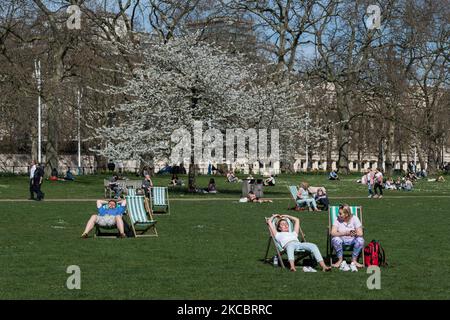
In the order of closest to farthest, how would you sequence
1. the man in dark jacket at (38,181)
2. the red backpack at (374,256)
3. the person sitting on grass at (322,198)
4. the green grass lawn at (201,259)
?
the green grass lawn at (201,259) → the red backpack at (374,256) → the person sitting on grass at (322,198) → the man in dark jacket at (38,181)

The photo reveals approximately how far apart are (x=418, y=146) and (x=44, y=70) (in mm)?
38088

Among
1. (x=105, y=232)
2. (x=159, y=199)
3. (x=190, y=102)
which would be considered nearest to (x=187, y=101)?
(x=190, y=102)

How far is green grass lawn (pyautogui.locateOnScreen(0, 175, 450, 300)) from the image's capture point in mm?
11591

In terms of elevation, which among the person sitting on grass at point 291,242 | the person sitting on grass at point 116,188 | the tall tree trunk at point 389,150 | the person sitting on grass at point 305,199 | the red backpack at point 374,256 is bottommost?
the red backpack at point 374,256

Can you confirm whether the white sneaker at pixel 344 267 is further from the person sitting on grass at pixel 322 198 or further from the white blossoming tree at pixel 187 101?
the white blossoming tree at pixel 187 101

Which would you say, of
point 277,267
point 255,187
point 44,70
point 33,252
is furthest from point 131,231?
point 44,70

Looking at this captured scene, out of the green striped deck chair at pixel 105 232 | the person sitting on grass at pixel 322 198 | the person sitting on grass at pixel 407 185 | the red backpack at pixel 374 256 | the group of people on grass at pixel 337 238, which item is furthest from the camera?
the person sitting on grass at pixel 407 185

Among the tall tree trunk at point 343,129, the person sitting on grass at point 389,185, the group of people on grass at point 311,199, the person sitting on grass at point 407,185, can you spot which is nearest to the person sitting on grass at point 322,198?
the group of people on grass at point 311,199

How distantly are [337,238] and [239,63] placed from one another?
27.2 meters

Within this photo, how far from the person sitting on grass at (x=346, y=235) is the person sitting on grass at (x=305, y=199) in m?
14.1

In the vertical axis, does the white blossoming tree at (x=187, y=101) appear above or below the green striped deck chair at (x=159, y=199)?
above

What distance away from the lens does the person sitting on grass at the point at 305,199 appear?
29.9 metres

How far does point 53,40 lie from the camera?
50.3 m

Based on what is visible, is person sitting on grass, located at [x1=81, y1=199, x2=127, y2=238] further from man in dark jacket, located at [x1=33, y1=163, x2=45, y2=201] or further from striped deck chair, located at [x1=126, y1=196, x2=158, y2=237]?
man in dark jacket, located at [x1=33, y1=163, x2=45, y2=201]
